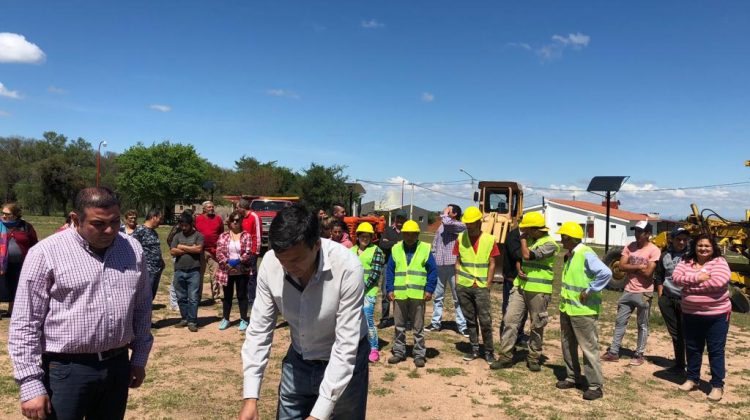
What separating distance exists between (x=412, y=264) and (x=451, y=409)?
1749 millimetres

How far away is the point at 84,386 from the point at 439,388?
362 cm

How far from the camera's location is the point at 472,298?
5984mm

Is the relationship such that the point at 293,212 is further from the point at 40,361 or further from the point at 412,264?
the point at 412,264

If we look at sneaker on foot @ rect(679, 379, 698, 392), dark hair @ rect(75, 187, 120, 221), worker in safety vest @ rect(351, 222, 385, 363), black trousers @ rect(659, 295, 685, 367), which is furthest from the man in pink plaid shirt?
black trousers @ rect(659, 295, 685, 367)

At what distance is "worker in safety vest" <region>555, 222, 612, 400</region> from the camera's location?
16.2 ft

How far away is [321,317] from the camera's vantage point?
2.18 metres

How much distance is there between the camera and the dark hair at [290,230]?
194cm

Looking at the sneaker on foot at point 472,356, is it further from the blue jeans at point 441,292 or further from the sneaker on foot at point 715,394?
the sneaker on foot at point 715,394

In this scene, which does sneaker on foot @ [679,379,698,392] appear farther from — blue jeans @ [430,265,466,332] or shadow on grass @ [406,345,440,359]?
blue jeans @ [430,265,466,332]

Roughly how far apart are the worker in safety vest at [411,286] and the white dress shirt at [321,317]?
355cm

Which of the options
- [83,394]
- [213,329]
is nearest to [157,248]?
[213,329]

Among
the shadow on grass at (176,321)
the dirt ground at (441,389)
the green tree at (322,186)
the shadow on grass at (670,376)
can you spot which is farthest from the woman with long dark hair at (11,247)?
the green tree at (322,186)

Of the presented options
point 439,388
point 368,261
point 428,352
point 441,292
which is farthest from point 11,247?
point 441,292

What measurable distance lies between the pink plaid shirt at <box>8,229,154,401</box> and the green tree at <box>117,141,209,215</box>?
51.1 m
